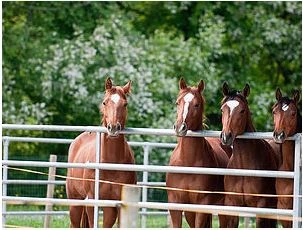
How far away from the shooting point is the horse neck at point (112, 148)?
11.0 meters

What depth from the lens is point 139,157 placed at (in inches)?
880

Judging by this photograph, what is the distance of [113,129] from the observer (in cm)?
1035

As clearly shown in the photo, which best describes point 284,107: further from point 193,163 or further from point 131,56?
point 131,56

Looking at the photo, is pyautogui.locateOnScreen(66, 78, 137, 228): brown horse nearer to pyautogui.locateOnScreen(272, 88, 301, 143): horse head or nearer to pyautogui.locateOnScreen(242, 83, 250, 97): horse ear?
pyautogui.locateOnScreen(242, 83, 250, 97): horse ear

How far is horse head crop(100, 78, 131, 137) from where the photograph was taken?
34.1 ft

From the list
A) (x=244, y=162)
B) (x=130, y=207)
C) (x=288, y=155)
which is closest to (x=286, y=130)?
(x=288, y=155)

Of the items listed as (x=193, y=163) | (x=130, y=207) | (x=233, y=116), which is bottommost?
(x=130, y=207)

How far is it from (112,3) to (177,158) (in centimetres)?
1422

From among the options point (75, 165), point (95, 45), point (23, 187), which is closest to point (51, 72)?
point (95, 45)

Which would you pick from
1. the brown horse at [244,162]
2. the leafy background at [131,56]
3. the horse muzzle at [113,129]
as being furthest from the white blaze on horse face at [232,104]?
the leafy background at [131,56]

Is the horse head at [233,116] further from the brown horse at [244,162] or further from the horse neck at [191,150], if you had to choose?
the horse neck at [191,150]

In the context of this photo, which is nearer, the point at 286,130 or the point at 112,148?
the point at 286,130

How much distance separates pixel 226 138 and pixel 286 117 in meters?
0.68

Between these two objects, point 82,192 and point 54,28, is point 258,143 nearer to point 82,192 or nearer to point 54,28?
point 82,192
